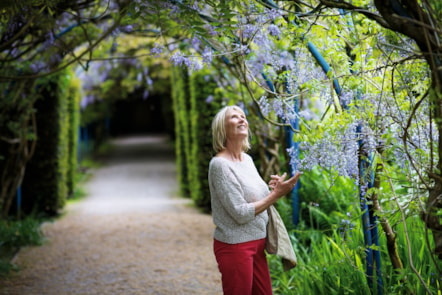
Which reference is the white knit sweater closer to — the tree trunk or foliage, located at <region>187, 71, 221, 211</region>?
the tree trunk

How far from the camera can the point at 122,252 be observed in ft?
22.9

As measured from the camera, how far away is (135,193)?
14117 mm

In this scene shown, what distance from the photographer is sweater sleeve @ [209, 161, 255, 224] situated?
10.0ft

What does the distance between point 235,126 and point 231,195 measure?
39 cm

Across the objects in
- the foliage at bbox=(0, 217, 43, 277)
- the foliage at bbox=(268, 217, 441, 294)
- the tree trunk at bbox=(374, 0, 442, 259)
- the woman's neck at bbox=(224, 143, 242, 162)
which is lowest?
the foliage at bbox=(0, 217, 43, 277)

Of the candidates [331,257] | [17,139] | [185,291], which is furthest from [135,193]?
[331,257]

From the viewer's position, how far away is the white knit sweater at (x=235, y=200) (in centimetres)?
307

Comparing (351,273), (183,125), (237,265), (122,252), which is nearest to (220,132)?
(237,265)

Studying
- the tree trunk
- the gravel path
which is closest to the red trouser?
the tree trunk

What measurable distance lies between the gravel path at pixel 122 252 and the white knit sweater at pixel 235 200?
2172 mm

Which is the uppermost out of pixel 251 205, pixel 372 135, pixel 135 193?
pixel 372 135

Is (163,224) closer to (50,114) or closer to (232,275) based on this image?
(50,114)

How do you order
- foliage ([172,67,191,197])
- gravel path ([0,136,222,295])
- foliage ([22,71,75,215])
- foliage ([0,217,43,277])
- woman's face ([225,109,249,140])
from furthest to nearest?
1. foliage ([172,67,191,197])
2. foliage ([22,71,75,215])
3. foliage ([0,217,43,277])
4. gravel path ([0,136,222,295])
5. woman's face ([225,109,249,140])

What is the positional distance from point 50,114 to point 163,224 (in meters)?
2.70
